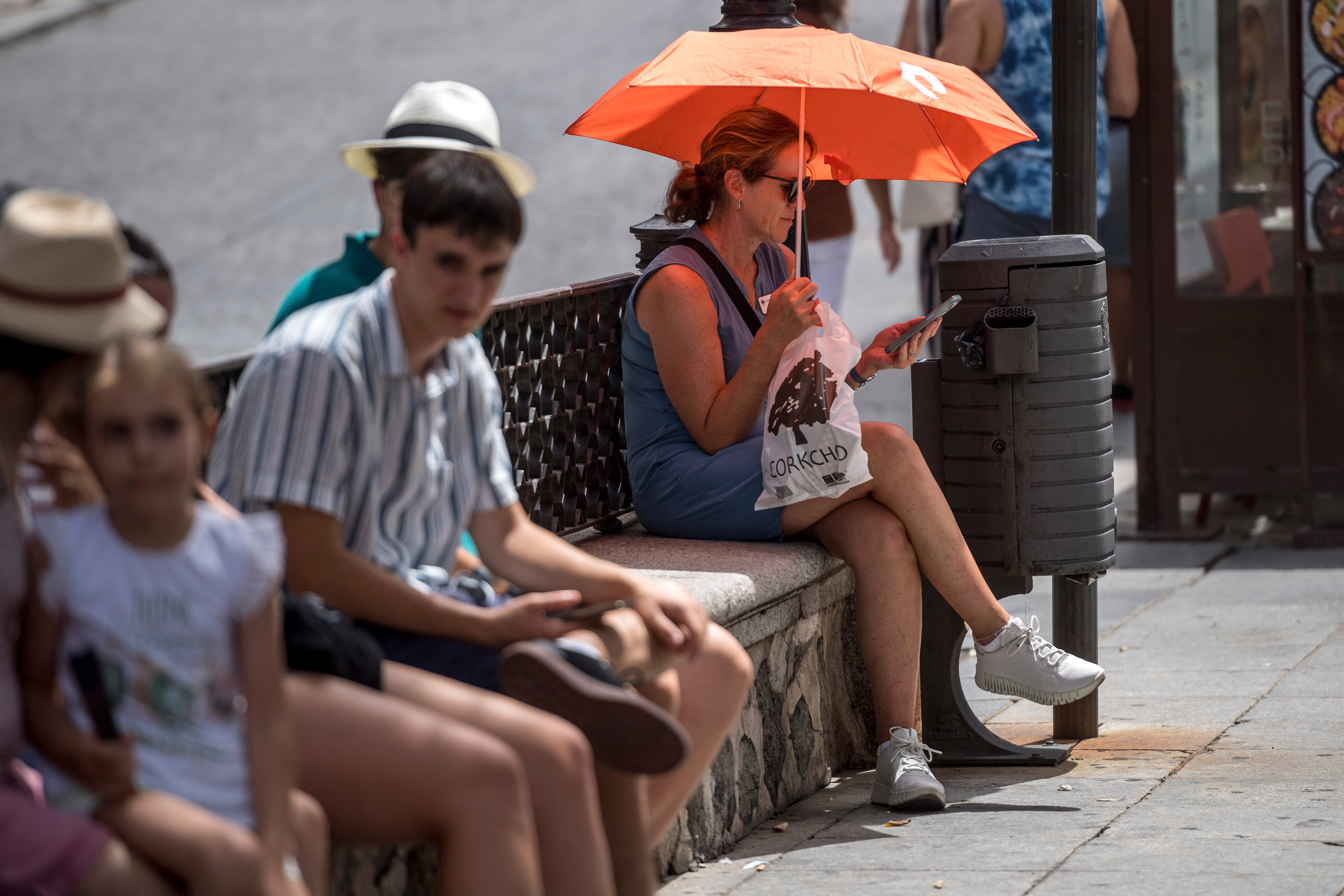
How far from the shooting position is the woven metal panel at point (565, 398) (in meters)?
4.33

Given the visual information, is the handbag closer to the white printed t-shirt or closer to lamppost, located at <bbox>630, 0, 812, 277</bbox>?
the white printed t-shirt

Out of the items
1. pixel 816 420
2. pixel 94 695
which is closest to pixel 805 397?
pixel 816 420

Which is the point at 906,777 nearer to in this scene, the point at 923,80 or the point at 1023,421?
the point at 1023,421

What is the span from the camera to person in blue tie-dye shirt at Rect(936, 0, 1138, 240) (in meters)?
6.46

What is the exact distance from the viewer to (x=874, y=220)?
12.5 meters

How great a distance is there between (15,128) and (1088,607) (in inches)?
447

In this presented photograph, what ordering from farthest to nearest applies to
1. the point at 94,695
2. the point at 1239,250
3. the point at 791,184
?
the point at 1239,250 < the point at 791,184 < the point at 94,695

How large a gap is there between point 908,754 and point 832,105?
1.69m

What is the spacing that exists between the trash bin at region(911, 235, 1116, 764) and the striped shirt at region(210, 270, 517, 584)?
1594 millimetres

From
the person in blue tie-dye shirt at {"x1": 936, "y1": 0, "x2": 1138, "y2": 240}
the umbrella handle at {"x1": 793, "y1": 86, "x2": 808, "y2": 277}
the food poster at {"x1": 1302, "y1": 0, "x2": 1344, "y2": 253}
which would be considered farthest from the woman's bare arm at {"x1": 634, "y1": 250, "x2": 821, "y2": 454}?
the food poster at {"x1": 1302, "y1": 0, "x2": 1344, "y2": 253}

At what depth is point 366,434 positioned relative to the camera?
9.20 ft

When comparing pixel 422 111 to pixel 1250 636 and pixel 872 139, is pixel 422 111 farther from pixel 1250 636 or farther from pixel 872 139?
pixel 1250 636

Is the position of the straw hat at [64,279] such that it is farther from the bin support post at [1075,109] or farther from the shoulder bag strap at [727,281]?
the bin support post at [1075,109]

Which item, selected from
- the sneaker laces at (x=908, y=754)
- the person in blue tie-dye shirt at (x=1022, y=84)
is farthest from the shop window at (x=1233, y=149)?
the sneaker laces at (x=908, y=754)
